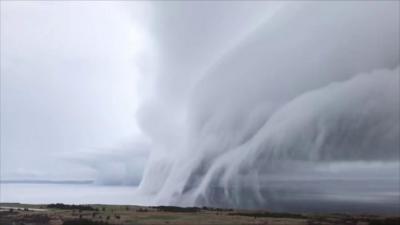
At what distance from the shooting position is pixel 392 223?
163 meters

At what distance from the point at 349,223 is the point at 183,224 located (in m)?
60.6

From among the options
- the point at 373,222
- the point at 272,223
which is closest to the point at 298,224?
the point at 272,223

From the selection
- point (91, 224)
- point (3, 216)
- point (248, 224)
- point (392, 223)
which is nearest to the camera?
point (91, 224)

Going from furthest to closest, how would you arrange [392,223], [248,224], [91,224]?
[392,223], [248,224], [91,224]

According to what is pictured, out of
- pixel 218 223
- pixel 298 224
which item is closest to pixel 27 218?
pixel 218 223

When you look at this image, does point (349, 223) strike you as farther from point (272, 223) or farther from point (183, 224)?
point (183, 224)

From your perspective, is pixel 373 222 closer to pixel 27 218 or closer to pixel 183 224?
pixel 183 224

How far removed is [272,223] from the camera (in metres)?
150

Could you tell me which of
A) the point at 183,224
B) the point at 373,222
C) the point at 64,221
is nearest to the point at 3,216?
the point at 64,221

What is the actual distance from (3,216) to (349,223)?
115383 mm

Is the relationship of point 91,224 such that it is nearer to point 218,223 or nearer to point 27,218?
point 27,218

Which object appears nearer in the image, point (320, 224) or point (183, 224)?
point (183, 224)

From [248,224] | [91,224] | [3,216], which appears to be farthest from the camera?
[3,216]

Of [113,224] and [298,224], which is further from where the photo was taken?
[298,224]
